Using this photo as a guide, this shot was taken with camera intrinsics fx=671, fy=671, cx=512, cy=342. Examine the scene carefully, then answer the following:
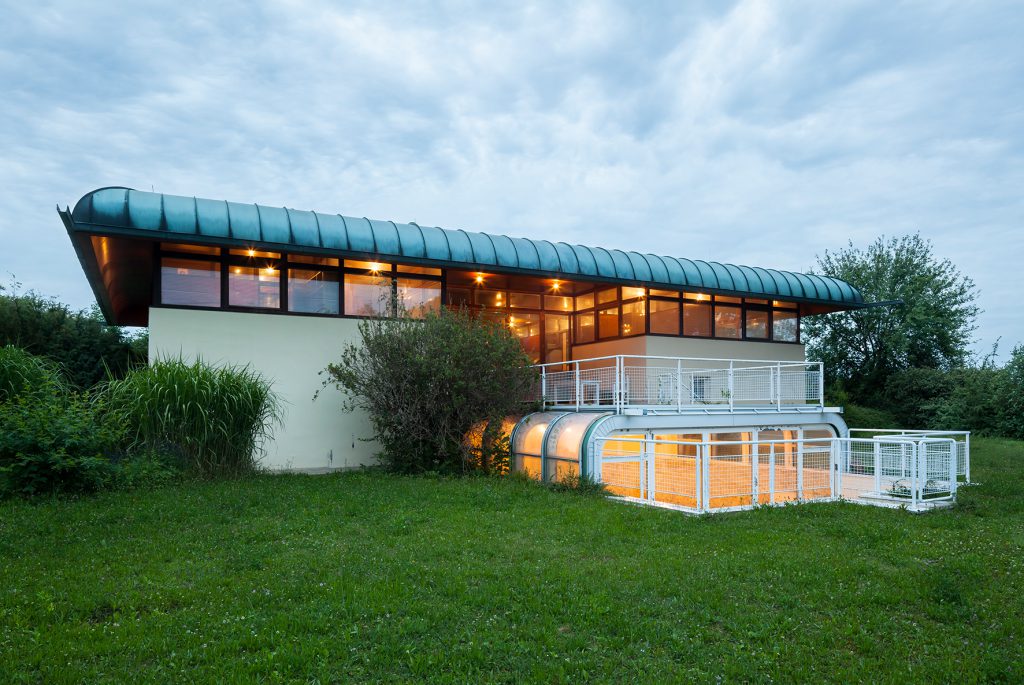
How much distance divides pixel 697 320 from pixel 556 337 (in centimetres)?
411

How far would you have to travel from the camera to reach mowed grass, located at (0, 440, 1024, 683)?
4.54 metres

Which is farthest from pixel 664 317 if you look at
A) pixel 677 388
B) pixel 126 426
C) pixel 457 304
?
pixel 126 426

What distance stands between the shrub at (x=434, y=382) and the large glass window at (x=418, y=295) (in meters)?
1.80

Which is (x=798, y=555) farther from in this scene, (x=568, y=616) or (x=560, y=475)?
(x=560, y=475)

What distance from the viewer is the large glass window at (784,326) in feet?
67.8

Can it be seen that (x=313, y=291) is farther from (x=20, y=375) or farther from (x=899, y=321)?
(x=899, y=321)

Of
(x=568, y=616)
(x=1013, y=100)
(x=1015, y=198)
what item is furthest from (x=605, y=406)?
(x=1015, y=198)

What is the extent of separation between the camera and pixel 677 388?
47.1 feet

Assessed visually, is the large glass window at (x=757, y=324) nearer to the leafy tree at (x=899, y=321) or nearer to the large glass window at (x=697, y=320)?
the large glass window at (x=697, y=320)

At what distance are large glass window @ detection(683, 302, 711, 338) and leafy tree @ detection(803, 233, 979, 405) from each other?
11.6 meters

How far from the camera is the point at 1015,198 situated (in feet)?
68.9

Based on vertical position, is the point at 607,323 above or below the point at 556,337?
above

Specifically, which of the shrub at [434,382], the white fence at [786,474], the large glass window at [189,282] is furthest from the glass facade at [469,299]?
the white fence at [786,474]

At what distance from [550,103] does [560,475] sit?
13322 millimetres
